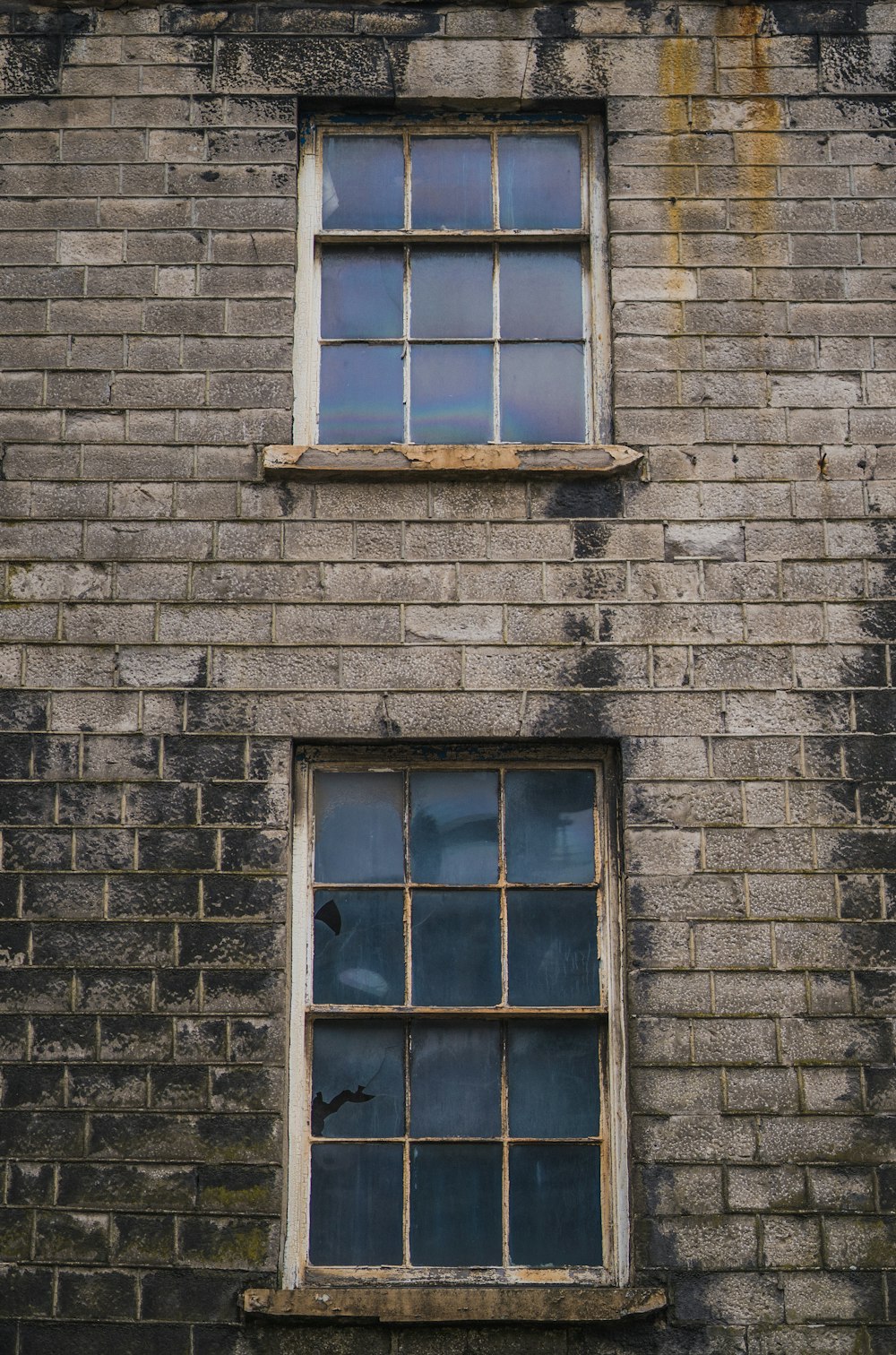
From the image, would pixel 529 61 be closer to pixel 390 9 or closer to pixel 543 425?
pixel 390 9

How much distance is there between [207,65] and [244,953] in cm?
401

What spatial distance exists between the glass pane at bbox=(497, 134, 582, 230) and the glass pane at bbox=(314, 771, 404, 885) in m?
2.64

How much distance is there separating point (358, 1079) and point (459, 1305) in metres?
0.93

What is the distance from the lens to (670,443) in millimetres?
7043

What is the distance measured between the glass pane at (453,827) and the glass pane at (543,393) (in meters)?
1.56

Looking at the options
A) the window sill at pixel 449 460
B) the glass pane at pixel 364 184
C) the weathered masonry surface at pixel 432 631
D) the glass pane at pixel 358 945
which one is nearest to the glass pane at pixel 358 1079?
the glass pane at pixel 358 945

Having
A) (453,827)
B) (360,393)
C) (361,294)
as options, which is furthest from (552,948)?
(361,294)

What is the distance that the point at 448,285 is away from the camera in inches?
292

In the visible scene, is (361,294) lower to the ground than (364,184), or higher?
lower

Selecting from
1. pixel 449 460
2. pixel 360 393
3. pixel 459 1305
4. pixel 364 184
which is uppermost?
pixel 364 184

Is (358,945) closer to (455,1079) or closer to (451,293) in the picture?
(455,1079)

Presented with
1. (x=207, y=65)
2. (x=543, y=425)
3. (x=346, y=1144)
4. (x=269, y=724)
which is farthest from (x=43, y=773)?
(x=207, y=65)

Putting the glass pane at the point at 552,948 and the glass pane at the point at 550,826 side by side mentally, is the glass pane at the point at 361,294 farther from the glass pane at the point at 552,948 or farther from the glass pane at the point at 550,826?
the glass pane at the point at 552,948

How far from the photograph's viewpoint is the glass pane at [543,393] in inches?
285
